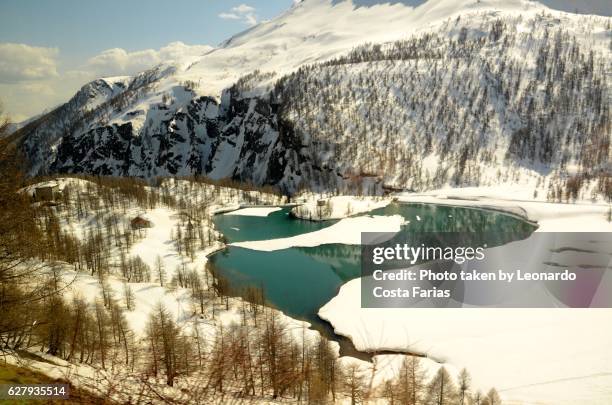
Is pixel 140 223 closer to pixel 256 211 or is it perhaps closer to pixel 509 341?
pixel 256 211

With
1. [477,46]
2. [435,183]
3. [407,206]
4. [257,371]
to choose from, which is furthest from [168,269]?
[477,46]

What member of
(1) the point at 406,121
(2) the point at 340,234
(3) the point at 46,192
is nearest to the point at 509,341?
(2) the point at 340,234

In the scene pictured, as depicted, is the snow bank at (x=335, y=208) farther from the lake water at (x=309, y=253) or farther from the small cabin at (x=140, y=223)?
the small cabin at (x=140, y=223)

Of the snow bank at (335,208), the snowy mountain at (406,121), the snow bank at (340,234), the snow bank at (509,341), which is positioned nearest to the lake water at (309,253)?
the snow bank at (340,234)

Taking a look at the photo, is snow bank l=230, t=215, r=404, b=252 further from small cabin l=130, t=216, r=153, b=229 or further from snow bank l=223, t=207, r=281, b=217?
snow bank l=223, t=207, r=281, b=217

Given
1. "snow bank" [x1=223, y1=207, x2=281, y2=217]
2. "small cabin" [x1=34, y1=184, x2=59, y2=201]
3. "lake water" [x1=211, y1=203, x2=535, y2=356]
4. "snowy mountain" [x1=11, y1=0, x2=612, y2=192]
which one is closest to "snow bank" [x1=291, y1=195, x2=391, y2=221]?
"lake water" [x1=211, y1=203, x2=535, y2=356]

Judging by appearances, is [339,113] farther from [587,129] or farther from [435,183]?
[587,129]
